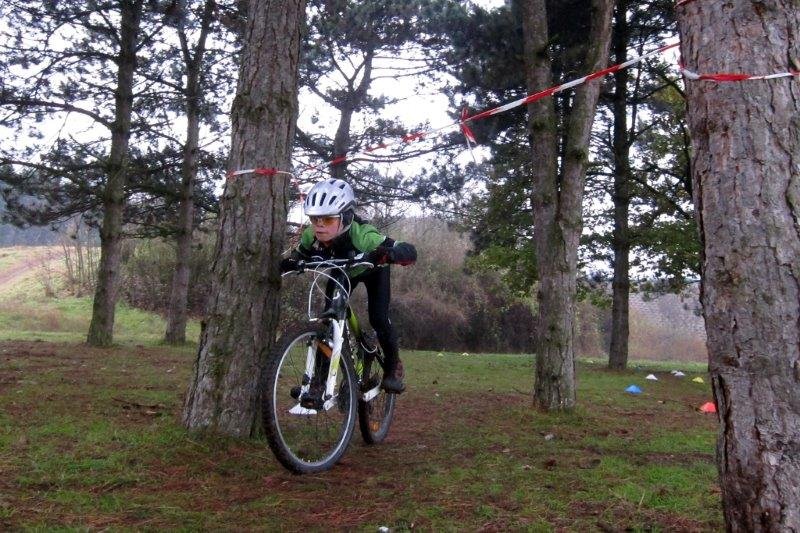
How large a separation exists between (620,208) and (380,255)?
1227 centimetres

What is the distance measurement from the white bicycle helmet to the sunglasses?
62 mm

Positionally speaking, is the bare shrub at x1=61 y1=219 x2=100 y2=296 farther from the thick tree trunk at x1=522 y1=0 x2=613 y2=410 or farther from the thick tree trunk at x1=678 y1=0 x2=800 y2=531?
the thick tree trunk at x1=678 y1=0 x2=800 y2=531

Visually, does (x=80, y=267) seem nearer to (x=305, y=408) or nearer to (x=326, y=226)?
(x=326, y=226)

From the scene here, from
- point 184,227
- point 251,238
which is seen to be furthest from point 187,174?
point 251,238

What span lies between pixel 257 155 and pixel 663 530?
3.33 m

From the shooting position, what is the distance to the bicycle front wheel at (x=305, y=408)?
3920 millimetres

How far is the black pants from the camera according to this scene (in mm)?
4961

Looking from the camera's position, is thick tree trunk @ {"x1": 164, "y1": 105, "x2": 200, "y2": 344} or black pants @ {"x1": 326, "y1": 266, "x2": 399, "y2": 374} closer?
black pants @ {"x1": 326, "y1": 266, "x2": 399, "y2": 374}

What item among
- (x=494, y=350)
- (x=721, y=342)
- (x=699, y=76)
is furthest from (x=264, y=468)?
(x=494, y=350)

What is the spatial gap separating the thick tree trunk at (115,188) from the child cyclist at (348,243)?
9.98 metres

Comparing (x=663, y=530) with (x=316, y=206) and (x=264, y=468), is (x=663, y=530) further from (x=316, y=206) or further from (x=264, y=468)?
(x=316, y=206)

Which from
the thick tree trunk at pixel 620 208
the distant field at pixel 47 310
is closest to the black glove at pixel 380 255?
the thick tree trunk at pixel 620 208

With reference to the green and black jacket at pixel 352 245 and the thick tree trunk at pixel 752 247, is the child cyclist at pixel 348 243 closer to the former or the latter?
the green and black jacket at pixel 352 245

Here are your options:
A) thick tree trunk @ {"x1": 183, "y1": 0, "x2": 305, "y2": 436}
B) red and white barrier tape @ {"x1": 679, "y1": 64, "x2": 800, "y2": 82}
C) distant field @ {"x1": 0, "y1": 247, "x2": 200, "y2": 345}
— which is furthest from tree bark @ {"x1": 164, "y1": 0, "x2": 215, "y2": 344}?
red and white barrier tape @ {"x1": 679, "y1": 64, "x2": 800, "y2": 82}
